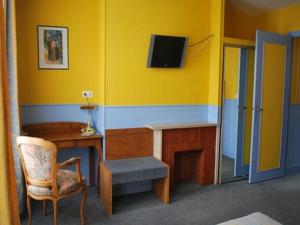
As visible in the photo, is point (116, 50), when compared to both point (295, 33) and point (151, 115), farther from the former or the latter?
point (295, 33)

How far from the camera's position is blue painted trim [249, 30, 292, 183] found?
12.2 feet

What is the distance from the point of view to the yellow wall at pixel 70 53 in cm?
326

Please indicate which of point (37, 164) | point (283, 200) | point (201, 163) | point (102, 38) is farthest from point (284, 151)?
point (37, 164)

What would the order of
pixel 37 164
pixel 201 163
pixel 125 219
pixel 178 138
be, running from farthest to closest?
pixel 201 163
pixel 178 138
pixel 125 219
pixel 37 164

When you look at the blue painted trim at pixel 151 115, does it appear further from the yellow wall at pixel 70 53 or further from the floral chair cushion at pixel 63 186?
the floral chair cushion at pixel 63 186

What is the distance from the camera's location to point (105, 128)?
11.0 ft

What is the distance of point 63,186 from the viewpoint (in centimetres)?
257

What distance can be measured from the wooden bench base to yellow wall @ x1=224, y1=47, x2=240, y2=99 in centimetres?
206

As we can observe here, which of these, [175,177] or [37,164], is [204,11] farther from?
[37,164]

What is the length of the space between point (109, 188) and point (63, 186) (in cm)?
54

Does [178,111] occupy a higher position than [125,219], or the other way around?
[178,111]

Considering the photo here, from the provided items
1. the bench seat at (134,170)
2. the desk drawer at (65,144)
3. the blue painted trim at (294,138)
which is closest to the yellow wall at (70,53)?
the desk drawer at (65,144)

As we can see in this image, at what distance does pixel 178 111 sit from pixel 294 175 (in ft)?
6.95

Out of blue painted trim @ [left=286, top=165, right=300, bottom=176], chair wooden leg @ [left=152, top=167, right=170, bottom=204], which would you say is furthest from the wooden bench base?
blue painted trim @ [left=286, top=165, right=300, bottom=176]
